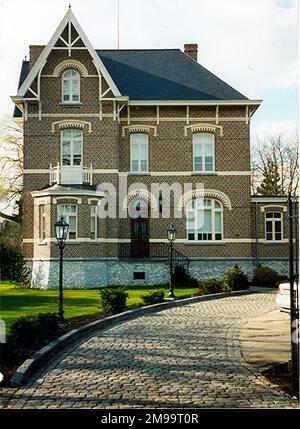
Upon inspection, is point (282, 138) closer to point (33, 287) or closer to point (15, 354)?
point (15, 354)

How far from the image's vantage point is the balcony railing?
799 inches

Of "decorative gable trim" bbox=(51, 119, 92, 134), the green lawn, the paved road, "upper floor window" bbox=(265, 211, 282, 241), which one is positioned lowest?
the paved road

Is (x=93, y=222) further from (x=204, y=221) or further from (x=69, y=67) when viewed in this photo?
(x=69, y=67)

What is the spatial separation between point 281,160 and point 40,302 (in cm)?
812

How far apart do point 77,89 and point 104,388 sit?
16.6 meters

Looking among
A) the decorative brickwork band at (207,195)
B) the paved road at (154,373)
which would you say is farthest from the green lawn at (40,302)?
the decorative brickwork band at (207,195)

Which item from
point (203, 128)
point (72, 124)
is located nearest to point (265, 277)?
point (203, 128)

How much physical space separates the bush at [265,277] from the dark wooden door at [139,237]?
16.4ft

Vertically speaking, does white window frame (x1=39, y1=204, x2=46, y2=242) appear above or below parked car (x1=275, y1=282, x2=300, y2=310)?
above

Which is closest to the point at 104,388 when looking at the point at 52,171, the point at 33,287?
the point at 33,287

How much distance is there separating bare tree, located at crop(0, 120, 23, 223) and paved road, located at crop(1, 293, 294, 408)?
188 inches

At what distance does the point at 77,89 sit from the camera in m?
21.5

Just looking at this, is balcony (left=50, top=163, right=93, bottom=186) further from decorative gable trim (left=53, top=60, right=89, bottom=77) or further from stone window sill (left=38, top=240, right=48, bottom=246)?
decorative gable trim (left=53, top=60, right=89, bottom=77)

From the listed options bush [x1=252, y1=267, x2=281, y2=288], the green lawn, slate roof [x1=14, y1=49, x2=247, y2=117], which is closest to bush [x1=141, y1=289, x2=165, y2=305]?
the green lawn
